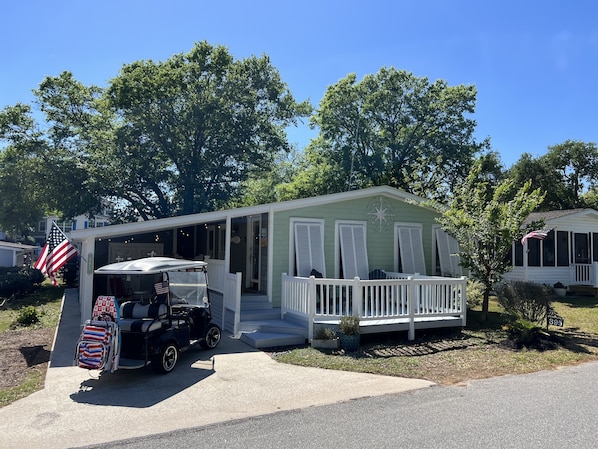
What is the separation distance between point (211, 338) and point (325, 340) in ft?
7.20

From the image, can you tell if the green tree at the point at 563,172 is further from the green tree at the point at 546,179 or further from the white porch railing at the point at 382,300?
the white porch railing at the point at 382,300

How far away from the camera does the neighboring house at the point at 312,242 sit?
9898mm

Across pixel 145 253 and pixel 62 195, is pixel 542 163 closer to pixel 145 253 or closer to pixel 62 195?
pixel 145 253

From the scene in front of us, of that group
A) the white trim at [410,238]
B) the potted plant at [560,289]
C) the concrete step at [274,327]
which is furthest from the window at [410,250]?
the potted plant at [560,289]

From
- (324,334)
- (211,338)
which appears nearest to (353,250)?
(324,334)

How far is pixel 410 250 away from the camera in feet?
40.5

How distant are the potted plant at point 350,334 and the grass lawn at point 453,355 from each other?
0.18m

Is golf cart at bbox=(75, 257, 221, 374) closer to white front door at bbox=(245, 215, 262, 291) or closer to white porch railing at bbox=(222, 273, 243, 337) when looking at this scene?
white porch railing at bbox=(222, 273, 243, 337)

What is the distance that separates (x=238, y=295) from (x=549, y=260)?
1468 cm

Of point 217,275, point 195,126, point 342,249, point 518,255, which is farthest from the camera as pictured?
point 195,126

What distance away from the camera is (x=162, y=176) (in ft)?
78.0

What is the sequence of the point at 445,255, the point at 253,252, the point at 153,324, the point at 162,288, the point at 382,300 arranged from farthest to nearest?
the point at 445,255 → the point at 253,252 → the point at 382,300 → the point at 162,288 → the point at 153,324

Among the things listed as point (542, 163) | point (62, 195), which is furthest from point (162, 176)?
point (542, 163)

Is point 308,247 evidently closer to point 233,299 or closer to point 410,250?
point 233,299
